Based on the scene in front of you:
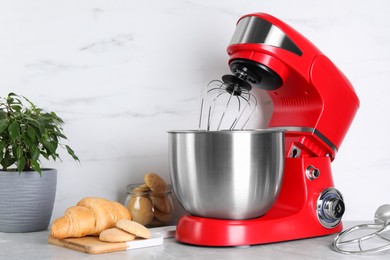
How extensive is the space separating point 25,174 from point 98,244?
0.86 feet

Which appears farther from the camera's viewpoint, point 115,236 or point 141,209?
point 141,209

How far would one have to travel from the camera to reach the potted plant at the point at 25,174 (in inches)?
47.4

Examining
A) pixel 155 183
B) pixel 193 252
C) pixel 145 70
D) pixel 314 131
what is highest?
pixel 145 70

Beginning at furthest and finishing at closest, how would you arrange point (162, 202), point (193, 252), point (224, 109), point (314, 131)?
point (224, 109) → point (162, 202) → point (314, 131) → point (193, 252)

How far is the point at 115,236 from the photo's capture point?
1.06 metres

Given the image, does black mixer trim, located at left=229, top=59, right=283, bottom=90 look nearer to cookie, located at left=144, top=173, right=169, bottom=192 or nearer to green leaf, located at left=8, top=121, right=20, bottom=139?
cookie, located at left=144, top=173, right=169, bottom=192

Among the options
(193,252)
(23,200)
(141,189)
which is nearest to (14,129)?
(23,200)

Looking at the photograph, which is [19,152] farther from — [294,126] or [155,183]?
[294,126]

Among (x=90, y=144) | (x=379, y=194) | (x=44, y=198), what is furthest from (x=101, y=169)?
(x=379, y=194)

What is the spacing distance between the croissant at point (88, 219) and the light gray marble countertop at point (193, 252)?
3cm

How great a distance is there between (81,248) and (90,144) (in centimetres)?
37

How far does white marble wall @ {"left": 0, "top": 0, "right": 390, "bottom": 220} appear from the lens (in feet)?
4.49

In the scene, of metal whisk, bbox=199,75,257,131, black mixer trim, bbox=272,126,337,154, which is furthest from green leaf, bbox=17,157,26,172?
black mixer trim, bbox=272,126,337,154

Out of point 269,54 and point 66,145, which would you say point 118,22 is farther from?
point 269,54
